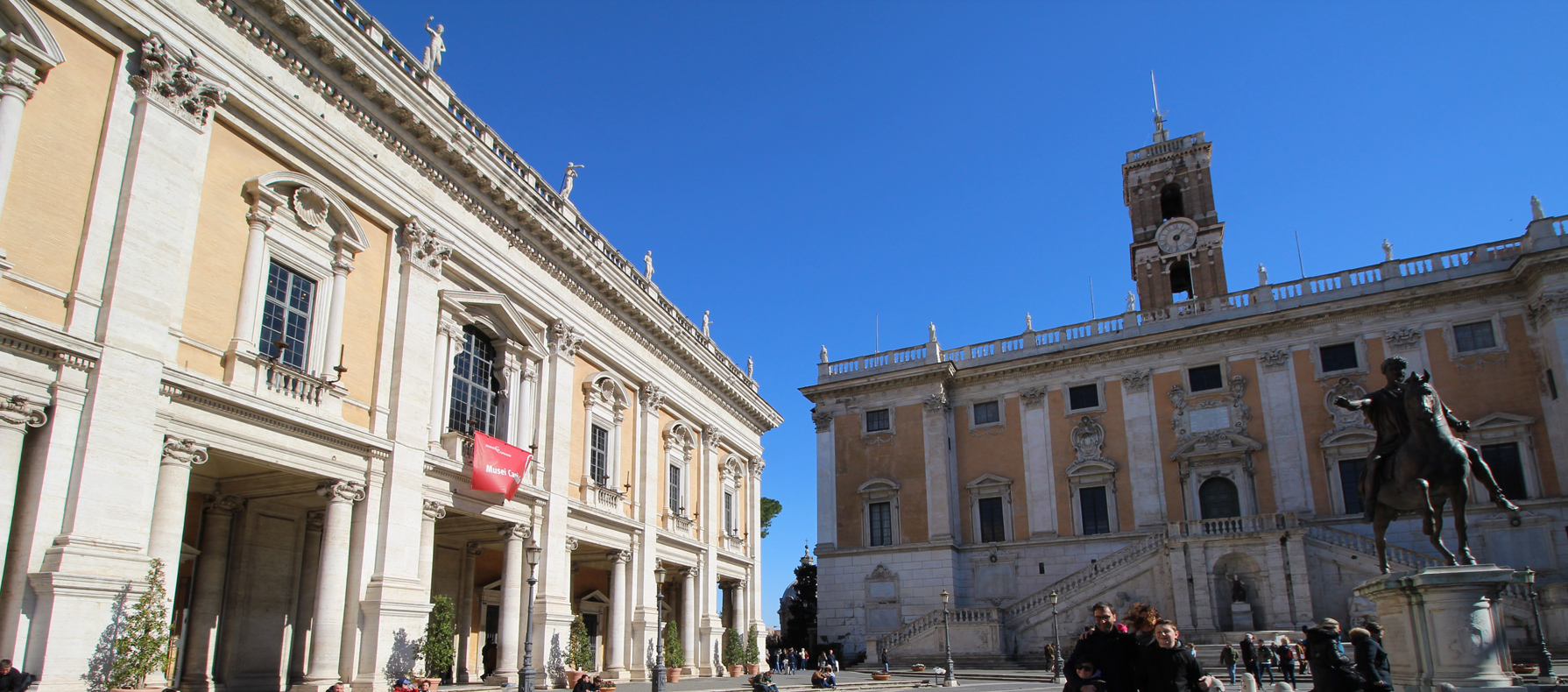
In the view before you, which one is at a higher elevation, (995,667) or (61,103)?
(61,103)

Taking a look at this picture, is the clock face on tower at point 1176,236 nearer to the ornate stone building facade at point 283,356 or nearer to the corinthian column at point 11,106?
the ornate stone building facade at point 283,356

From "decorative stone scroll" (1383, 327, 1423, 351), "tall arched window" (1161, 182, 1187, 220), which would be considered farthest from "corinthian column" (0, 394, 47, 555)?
"tall arched window" (1161, 182, 1187, 220)

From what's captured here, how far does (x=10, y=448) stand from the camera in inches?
459

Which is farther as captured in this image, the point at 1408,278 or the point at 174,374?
the point at 1408,278

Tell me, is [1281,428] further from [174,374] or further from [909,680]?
[174,374]

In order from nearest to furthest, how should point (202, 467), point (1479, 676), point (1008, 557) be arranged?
1. point (1479, 676)
2. point (202, 467)
3. point (1008, 557)

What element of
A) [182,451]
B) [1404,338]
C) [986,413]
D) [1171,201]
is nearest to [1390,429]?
[182,451]

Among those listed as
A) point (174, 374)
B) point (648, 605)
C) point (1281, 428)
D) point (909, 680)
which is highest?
point (1281, 428)

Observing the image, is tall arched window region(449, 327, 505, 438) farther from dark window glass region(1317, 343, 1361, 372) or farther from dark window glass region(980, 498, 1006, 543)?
dark window glass region(1317, 343, 1361, 372)

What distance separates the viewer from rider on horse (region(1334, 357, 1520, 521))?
11.0 meters

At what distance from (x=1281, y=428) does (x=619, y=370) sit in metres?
26.0

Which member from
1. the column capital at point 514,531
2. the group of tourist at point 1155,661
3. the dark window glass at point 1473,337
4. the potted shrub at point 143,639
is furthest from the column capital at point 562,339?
the dark window glass at point 1473,337

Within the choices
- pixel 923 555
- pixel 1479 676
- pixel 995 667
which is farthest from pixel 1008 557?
pixel 1479 676

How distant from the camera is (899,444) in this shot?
4338cm
